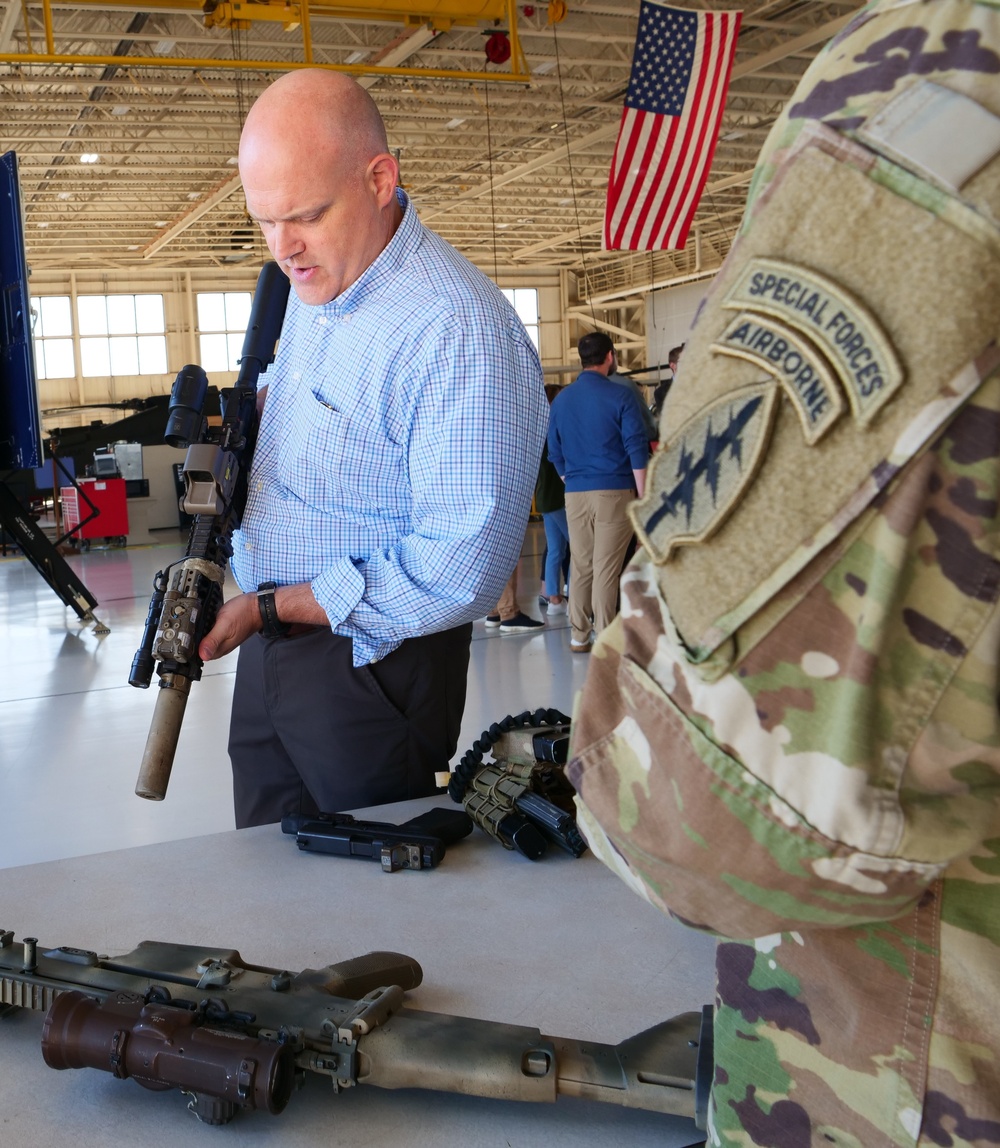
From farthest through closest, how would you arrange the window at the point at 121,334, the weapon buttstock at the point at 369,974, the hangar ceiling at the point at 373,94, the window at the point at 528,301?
1. the window at the point at 528,301
2. the window at the point at 121,334
3. the hangar ceiling at the point at 373,94
4. the weapon buttstock at the point at 369,974

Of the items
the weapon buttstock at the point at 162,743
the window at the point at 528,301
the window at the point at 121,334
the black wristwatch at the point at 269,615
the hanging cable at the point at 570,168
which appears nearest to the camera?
the weapon buttstock at the point at 162,743

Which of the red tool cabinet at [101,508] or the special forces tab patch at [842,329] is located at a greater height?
the special forces tab patch at [842,329]

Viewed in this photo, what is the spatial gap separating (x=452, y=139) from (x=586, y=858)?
17.2 metres

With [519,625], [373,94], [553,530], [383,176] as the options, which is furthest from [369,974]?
[373,94]

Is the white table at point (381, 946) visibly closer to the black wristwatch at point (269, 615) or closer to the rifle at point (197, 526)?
the rifle at point (197, 526)

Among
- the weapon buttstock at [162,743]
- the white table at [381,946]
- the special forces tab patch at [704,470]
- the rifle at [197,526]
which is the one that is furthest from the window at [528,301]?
the special forces tab patch at [704,470]

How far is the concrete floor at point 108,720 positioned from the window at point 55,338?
16701 mm

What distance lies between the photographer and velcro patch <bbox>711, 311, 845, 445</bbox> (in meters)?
0.49

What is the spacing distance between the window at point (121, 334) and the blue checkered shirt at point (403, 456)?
2384cm

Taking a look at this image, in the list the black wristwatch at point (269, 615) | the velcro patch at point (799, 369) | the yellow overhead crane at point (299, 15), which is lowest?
the black wristwatch at point (269, 615)

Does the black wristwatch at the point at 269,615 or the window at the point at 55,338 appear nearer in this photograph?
Result: the black wristwatch at the point at 269,615

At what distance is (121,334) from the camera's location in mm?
24453

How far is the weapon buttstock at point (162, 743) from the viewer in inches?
56.9

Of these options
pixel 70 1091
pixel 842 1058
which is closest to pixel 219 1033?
pixel 70 1091
